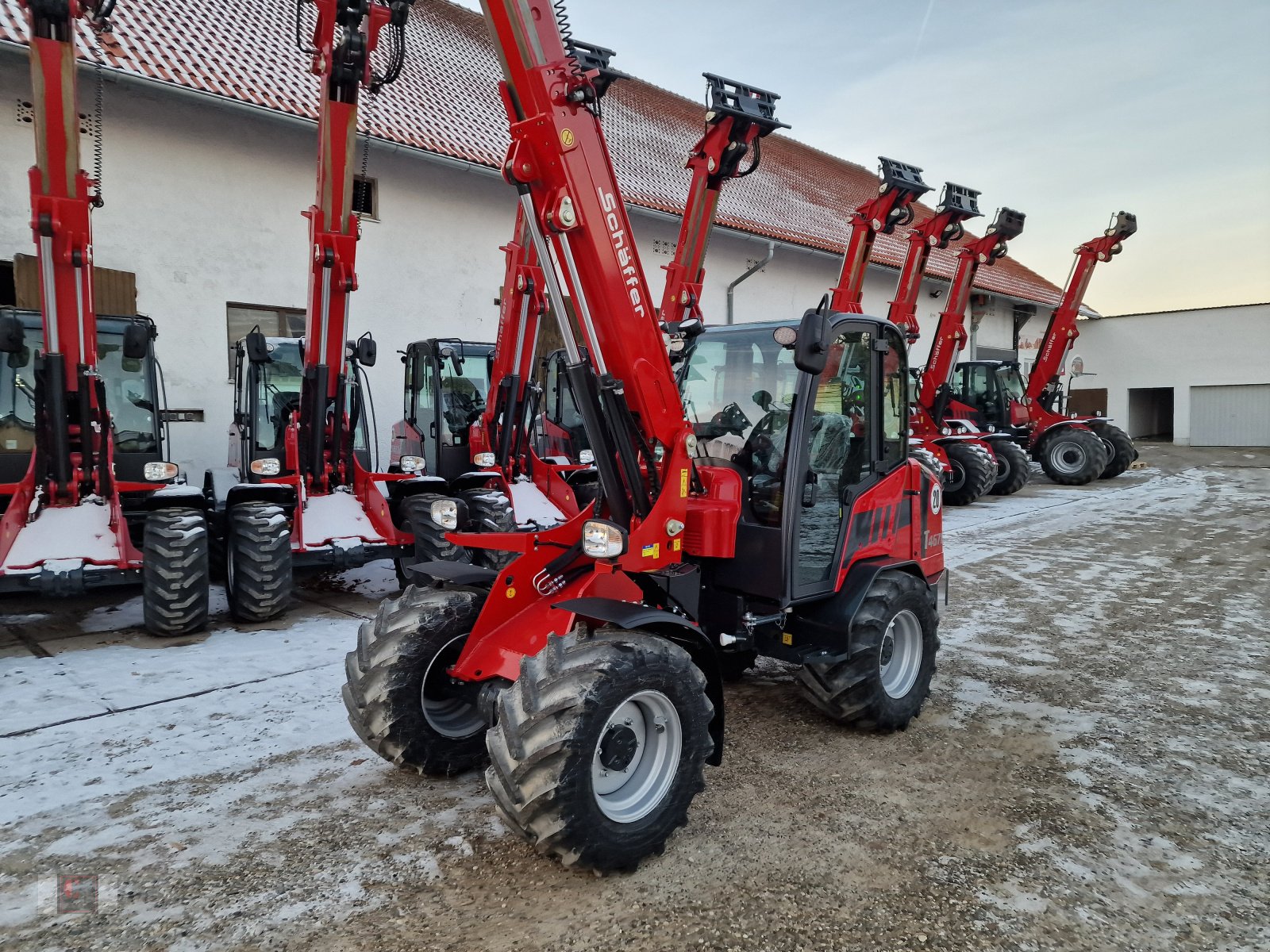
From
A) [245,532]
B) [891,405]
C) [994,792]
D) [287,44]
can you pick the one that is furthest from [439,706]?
[287,44]

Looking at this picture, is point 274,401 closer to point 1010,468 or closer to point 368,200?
point 368,200

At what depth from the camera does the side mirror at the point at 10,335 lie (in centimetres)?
591

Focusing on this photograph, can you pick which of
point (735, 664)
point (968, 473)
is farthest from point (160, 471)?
point (968, 473)

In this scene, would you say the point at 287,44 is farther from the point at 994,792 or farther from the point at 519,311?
the point at 994,792

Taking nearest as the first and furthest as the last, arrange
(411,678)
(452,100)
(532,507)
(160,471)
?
(411,678) → (160,471) → (532,507) → (452,100)

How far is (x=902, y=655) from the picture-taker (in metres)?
4.45

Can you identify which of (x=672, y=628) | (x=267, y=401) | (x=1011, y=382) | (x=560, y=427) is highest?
(x=1011, y=382)

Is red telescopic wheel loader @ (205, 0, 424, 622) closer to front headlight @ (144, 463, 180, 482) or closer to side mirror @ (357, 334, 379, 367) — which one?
side mirror @ (357, 334, 379, 367)

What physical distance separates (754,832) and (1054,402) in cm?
1623

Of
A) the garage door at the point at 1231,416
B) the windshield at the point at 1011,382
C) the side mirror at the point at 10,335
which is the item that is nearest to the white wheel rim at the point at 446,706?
the side mirror at the point at 10,335

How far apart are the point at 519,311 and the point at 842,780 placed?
5.94 m

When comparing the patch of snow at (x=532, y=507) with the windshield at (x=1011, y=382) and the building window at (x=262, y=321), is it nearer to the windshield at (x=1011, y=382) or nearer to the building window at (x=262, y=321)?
the building window at (x=262, y=321)

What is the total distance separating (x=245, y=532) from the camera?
6.38 meters

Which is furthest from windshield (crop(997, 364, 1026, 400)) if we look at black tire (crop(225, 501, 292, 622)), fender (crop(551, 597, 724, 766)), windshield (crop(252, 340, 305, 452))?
fender (crop(551, 597, 724, 766))
